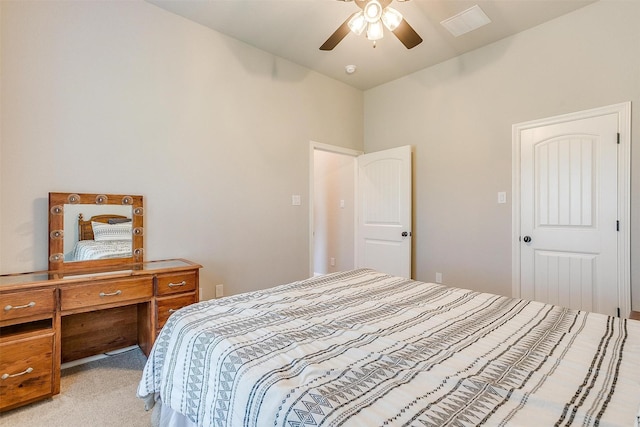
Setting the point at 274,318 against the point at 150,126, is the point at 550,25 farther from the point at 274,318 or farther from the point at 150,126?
the point at 150,126

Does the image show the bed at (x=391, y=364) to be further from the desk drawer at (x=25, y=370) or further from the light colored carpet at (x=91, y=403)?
→ the desk drawer at (x=25, y=370)

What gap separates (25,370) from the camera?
1.71 meters

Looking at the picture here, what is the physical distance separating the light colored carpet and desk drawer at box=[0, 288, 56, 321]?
0.54 metres

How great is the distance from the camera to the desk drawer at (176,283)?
2.21 metres

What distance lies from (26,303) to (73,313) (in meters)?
0.25

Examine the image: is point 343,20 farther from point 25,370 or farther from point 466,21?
point 25,370

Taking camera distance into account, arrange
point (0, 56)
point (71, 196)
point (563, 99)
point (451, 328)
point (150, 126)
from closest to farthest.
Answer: point (451, 328)
point (0, 56)
point (71, 196)
point (150, 126)
point (563, 99)

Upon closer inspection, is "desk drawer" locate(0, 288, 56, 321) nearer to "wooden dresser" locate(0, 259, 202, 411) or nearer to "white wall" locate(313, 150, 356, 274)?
"wooden dresser" locate(0, 259, 202, 411)

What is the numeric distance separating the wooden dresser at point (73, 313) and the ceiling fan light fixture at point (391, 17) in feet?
7.58

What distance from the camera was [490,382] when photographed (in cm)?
87

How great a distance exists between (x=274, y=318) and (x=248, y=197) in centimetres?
202

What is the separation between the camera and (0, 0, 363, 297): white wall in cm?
205

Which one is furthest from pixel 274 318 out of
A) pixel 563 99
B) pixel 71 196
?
pixel 563 99

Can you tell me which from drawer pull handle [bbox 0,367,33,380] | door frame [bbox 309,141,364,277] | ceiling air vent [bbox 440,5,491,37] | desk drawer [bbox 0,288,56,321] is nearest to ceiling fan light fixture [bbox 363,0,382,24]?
ceiling air vent [bbox 440,5,491,37]
